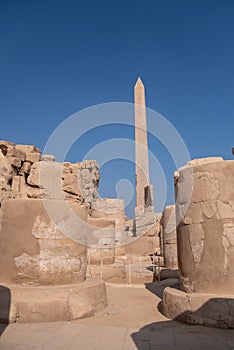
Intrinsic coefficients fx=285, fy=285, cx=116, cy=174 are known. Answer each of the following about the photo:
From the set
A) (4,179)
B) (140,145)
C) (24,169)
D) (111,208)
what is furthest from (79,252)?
(140,145)

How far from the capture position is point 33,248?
405 cm

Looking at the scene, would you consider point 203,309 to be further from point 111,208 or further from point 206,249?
point 111,208

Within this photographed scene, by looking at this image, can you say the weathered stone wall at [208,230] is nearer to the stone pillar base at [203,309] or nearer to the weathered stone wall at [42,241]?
the stone pillar base at [203,309]

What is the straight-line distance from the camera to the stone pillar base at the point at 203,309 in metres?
3.23

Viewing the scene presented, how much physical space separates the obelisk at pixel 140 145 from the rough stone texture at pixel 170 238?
13366 millimetres

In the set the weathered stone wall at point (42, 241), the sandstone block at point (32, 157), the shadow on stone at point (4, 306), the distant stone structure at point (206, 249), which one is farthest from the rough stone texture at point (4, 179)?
the sandstone block at point (32, 157)

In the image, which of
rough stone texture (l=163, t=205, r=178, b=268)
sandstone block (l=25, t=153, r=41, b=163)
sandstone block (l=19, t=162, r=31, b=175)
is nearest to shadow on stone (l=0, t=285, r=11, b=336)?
rough stone texture (l=163, t=205, r=178, b=268)

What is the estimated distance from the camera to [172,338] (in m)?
2.93

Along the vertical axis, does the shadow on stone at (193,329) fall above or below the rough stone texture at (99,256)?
below

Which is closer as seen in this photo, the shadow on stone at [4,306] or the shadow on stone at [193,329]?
the shadow on stone at [193,329]

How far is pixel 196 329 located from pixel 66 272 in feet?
6.28

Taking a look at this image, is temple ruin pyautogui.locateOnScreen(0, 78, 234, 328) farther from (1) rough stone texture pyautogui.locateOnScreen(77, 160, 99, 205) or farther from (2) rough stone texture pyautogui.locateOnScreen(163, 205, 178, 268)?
(1) rough stone texture pyautogui.locateOnScreen(77, 160, 99, 205)

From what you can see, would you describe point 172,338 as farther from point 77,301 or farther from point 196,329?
point 77,301

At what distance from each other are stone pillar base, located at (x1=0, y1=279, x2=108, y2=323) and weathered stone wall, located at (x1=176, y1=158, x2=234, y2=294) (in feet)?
4.69
